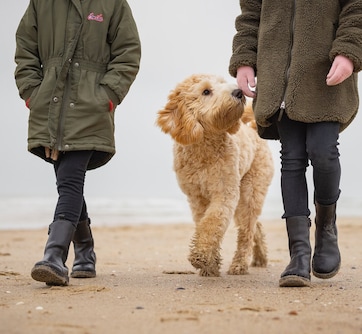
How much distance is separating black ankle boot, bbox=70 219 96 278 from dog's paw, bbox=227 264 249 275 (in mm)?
1084

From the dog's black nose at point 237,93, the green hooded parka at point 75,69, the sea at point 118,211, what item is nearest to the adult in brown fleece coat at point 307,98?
the dog's black nose at point 237,93

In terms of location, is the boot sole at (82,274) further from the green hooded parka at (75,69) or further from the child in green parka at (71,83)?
the green hooded parka at (75,69)

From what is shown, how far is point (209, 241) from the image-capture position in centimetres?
460

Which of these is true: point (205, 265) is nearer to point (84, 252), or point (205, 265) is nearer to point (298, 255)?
point (298, 255)

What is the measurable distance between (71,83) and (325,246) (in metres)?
1.91

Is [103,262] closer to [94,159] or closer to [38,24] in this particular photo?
[94,159]

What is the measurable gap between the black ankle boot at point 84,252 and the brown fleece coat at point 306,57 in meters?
1.57

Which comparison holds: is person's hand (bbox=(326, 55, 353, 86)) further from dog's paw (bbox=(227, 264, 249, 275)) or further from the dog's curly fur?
dog's paw (bbox=(227, 264, 249, 275))

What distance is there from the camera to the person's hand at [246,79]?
4.40 m

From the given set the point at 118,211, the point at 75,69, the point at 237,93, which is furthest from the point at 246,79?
the point at 118,211

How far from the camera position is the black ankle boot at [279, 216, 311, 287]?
3.96m

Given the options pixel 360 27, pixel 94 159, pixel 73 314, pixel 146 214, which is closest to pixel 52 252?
pixel 94 159

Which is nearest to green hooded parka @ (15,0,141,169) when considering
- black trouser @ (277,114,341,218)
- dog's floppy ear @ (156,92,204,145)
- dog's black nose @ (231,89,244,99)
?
dog's floppy ear @ (156,92,204,145)

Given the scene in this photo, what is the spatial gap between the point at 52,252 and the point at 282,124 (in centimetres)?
163
